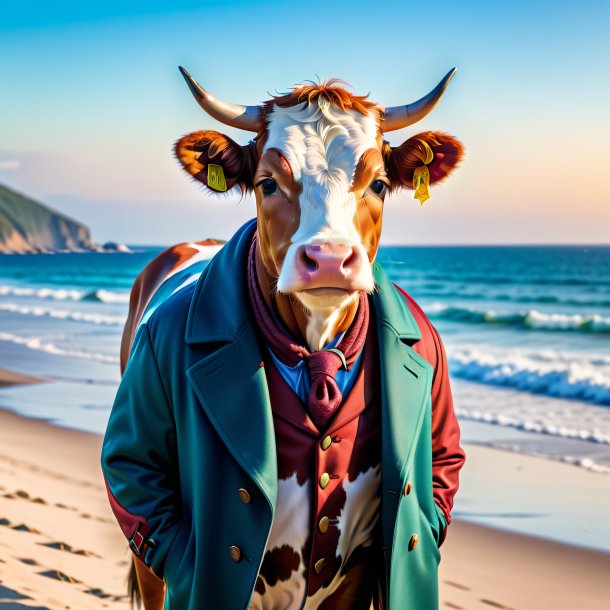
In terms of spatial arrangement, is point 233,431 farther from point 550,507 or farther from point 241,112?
point 550,507

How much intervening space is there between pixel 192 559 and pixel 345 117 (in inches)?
55.7

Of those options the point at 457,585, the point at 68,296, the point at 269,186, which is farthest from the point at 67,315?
the point at 269,186

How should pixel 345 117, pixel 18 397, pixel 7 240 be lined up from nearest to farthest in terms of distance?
pixel 345 117, pixel 18 397, pixel 7 240

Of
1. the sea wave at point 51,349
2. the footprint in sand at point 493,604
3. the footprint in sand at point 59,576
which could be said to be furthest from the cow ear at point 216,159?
the sea wave at point 51,349

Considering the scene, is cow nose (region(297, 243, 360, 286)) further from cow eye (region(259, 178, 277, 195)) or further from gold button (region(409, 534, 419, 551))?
gold button (region(409, 534, 419, 551))

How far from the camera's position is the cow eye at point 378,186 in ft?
8.70

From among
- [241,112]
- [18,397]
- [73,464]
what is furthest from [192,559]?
[18,397]

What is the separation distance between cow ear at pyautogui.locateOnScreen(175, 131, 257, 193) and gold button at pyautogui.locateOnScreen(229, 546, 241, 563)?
45.3 inches

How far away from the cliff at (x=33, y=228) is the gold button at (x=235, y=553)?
72.7 m

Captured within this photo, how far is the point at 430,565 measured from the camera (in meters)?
2.72

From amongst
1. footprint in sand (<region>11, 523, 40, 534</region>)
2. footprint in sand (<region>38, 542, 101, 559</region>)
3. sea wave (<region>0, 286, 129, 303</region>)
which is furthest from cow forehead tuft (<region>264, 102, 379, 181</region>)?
sea wave (<region>0, 286, 129, 303</region>)

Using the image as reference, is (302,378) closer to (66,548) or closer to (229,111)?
(229,111)

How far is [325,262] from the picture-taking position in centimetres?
236

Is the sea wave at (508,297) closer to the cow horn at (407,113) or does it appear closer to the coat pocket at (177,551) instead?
the cow horn at (407,113)
